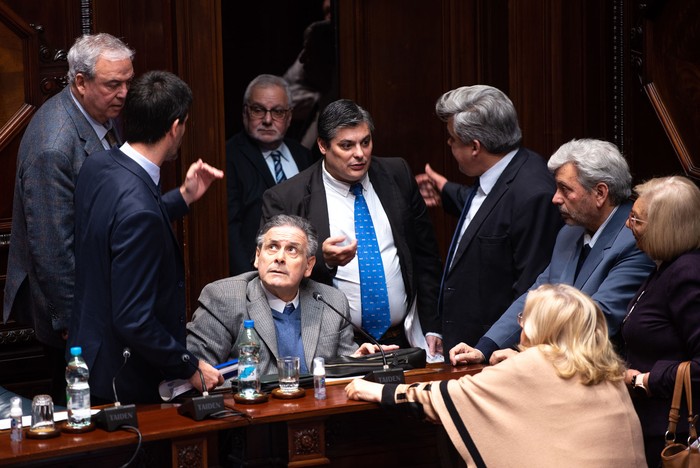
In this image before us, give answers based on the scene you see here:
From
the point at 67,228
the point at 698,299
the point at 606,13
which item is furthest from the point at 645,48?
the point at 67,228

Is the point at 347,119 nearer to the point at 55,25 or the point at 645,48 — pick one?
the point at 55,25

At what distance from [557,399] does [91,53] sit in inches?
82.3

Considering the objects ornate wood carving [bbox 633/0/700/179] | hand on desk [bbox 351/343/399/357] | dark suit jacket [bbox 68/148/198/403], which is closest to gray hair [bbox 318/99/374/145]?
hand on desk [bbox 351/343/399/357]

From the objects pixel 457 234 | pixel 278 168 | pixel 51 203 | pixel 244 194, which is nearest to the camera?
pixel 51 203

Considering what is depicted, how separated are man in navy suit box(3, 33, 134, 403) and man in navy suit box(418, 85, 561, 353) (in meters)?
1.34

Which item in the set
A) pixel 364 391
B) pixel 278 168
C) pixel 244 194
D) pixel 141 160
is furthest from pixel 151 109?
pixel 278 168

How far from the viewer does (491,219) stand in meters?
4.44

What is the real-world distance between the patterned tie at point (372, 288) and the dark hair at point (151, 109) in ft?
3.88

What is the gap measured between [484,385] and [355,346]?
3.17ft

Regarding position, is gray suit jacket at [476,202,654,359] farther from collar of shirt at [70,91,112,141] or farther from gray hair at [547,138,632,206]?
collar of shirt at [70,91,112,141]

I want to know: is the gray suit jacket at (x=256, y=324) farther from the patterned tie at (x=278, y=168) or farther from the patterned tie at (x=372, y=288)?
the patterned tie at (x=278, y=168)

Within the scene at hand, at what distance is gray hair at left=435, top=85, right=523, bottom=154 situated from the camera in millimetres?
4492

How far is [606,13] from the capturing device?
18.5ft

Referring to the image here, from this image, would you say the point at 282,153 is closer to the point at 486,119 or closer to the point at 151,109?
the point at 486,119
